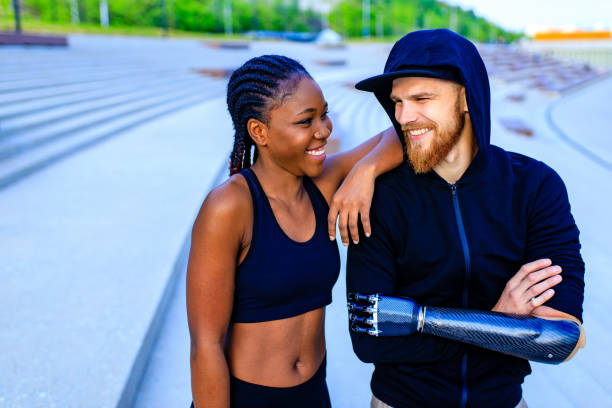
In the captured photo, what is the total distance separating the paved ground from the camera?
256cm

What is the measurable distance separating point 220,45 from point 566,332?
26392mm

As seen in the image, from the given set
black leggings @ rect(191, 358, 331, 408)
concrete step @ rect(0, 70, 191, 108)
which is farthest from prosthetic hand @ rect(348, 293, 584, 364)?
concrete step @ rect(0, 70, 191, 108)

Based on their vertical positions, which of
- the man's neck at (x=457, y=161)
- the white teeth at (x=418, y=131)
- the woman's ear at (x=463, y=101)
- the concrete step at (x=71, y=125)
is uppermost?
the woman's ear at (x=463, y=101)

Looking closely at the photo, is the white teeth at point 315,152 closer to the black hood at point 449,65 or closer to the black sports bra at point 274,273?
the black sports bra at point 274,273

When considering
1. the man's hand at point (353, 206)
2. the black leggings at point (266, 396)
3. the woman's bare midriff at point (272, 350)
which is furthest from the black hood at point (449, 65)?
the black leggings at point (266, 396)

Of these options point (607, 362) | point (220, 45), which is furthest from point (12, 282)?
point (220, 45)

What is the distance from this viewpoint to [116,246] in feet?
12.6

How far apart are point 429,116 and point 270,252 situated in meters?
0.70

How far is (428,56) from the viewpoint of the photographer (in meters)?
1.62

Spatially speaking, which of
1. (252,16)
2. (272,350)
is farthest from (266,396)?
(252,16)

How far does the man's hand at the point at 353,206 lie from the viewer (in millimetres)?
1674

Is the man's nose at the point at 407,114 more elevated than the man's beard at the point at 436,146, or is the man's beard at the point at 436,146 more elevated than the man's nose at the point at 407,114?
the man's nose at the point at 407,114

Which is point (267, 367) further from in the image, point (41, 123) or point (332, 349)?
point (41, 123)

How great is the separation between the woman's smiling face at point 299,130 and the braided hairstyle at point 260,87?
0.08ft
